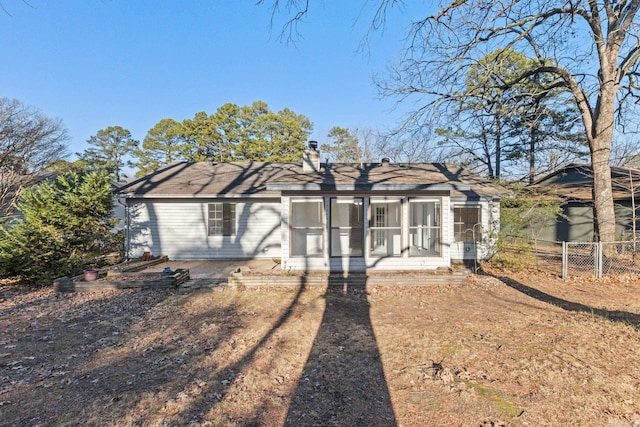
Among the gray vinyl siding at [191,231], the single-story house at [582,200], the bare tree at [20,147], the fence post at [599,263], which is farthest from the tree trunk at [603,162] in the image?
the bare tree at [20,147]

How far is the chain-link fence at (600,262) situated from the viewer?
852cm

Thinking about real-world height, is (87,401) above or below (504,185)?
below

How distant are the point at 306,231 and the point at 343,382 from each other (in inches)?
263

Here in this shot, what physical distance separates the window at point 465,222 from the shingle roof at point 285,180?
66cm

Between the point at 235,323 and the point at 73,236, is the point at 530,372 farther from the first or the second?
the point at 73,236

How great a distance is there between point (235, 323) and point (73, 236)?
6614 millimetres

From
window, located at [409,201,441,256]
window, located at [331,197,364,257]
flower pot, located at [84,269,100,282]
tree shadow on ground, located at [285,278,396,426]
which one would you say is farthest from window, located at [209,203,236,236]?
tree shadow on ground, located at [285,278,396,426]

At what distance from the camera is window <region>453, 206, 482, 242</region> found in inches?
458

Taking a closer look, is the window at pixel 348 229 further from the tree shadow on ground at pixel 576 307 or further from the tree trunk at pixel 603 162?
the tree trunk at pixel 603 162

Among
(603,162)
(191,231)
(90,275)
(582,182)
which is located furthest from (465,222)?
(90,275)

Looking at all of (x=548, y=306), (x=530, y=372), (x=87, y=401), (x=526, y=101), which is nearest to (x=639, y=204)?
(x=526, y=101)

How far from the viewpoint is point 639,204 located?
540 inches

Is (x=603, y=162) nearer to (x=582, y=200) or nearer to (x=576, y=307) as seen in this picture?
(x=582, y=200)

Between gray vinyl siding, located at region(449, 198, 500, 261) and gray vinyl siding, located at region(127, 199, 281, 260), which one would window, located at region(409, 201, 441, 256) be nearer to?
gray vinyl siding, located at region(449, 198, 500, 261)
